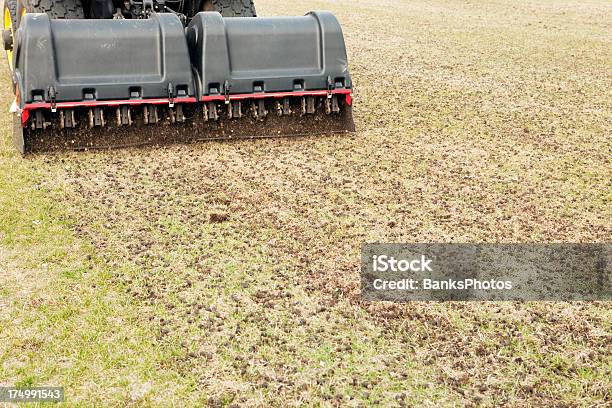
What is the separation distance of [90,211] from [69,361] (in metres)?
2.04

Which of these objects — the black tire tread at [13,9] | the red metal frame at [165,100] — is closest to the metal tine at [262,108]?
the red metal frame at [165,100]

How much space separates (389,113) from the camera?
28.7 feet

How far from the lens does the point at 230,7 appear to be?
8531mm

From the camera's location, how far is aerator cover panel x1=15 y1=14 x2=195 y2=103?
6324 millimetres

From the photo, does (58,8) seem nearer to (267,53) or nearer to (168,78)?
(168,78)

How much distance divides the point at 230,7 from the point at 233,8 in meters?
0.05

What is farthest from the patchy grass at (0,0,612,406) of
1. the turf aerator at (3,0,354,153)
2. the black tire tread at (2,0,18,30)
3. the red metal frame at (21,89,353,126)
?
the black tire tread at (2,0,18,30)

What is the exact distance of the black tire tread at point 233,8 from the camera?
848 cm

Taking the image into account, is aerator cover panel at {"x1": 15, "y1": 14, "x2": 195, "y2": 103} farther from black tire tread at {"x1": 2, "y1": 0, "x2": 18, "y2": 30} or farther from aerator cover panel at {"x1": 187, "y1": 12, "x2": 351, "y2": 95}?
black tire tread at {"x1": 2, "y1": 0, "x2": 18, "y2": 30}

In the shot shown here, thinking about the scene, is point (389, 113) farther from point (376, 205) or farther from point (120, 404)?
point (120, 404)

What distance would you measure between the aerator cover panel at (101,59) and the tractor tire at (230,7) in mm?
1675

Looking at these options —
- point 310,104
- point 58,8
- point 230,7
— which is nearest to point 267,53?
point 310,104

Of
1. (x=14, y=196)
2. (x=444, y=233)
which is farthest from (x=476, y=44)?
(x=14, y=196)

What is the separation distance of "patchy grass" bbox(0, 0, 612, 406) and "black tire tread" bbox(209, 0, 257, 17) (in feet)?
6.23
